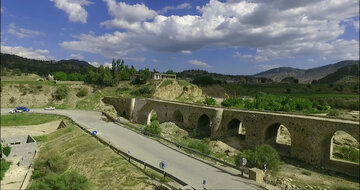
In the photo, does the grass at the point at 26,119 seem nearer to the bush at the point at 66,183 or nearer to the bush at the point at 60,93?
the bush at the point at 60,93

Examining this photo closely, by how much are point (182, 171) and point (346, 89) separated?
73.8 m

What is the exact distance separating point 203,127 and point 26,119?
85.7 feet

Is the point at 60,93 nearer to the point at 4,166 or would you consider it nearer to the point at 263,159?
the point at 4,166

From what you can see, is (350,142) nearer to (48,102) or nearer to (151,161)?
(151,161)

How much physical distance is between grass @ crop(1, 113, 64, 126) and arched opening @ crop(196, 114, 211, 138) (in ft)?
67.7

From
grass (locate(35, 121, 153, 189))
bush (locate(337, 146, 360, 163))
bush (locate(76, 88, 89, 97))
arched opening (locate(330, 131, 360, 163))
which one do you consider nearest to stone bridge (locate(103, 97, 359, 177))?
arched opening (locate(330, 131, 360, 163))

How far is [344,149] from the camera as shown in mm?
20203

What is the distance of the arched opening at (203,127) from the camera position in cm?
2677

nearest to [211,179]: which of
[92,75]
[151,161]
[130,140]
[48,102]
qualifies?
[151,161]

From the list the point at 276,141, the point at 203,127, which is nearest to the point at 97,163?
the point at 203,127

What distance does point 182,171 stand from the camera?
1182cm

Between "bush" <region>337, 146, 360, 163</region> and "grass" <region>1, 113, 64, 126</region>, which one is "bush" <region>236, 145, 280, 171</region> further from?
"grass" <region>1, 113, 64, 126</region>

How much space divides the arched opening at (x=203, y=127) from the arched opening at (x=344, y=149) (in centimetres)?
1267

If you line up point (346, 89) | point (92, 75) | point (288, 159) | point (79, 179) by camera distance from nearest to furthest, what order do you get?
point (79, 179) → point (288, 159) → point (92, 75) → point (346, 89)
